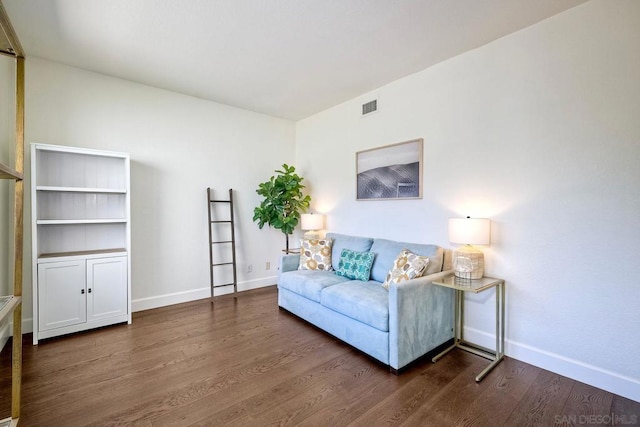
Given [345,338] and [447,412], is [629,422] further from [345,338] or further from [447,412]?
[345,338]

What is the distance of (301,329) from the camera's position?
2.99 meters

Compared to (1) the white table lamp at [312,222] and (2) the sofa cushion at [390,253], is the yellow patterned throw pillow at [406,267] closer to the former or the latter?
(2) the sofa cushion at [390,253]

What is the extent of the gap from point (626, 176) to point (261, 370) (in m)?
2.91

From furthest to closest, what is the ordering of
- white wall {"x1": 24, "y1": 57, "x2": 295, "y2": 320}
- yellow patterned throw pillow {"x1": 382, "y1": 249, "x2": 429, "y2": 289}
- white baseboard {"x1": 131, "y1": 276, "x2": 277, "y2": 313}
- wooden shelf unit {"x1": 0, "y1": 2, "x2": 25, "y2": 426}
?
white baseboard {"x1": 131, "y1": 276, "x2": 277, "y2": 313}
white wall {"x1": 24, "y1": 57, "x2": 295, "y2": 320}
yellow patterned throw pillow {"x1": 382, "y1": 249, "x2": 429, "y2": 289}
wooden shelf unit {"x1": 0, "y1": 2, "x2": 25, "y2": 426}

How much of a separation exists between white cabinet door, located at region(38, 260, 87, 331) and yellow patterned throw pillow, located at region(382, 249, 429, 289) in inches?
117

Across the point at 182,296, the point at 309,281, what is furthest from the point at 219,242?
the point at 309,281

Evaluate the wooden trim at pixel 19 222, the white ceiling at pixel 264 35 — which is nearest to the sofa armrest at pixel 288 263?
the white ceiling at pixel 264 35

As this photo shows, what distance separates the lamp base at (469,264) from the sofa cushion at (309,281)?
113 cm

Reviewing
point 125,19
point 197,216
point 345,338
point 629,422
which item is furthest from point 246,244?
→ point 629,422

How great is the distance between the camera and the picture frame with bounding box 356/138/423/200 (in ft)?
10.3

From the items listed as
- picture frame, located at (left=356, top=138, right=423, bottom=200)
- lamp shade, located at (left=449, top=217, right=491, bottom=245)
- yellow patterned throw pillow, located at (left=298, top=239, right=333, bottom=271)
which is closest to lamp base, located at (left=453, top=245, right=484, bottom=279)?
lamp shade, located at (left=449, top=217, right=491, bottom=245)

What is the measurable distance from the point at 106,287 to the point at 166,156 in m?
1.67

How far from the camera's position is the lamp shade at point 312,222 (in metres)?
4.15

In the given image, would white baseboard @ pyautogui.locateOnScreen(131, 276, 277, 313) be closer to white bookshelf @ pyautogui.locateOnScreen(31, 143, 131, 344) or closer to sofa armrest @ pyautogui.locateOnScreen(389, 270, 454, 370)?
white bookshelf @ pyautogui.locateOnScreen(31, 143, 131, 344)
